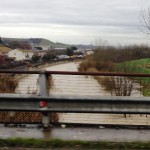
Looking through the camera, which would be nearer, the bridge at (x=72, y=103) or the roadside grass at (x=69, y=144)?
the roadside grass at (x=69, y=144)

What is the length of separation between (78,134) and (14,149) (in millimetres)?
1313

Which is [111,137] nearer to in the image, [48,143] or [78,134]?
[78,134]

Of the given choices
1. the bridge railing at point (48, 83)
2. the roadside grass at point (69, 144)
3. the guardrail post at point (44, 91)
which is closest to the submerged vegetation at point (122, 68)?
the bridge railing at point (48, 83)

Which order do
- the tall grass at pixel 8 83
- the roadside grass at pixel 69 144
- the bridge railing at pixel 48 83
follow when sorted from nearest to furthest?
the roadside grass at pixel 69 144 < the bridge railing at pixel 48 83 < the tall grass at pixel 8 83

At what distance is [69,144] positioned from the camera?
6086mm

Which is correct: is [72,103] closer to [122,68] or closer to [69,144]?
[69,144]

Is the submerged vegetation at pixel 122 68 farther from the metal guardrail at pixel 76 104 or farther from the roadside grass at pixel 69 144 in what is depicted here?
the roadside grass at pixel 69 144

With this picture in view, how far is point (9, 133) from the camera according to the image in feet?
22.3

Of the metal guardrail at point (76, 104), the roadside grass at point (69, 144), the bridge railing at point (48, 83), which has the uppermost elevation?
the bridge railing at point (48, 83)

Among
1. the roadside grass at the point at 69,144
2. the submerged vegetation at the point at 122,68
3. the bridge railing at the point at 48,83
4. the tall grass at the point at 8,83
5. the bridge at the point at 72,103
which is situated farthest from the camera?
the submerged vegetation at the point at 122,68

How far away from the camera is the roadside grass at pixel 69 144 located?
5.99 metres

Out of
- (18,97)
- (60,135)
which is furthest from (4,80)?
(60,135)

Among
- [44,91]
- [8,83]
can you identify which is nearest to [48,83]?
[44,91]

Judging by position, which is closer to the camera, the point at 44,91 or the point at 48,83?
the point at 44,91
